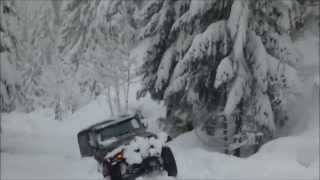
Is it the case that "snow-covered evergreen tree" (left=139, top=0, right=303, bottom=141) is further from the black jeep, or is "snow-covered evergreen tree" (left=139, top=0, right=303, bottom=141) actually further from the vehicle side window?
the black jeep

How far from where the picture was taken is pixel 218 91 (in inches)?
785

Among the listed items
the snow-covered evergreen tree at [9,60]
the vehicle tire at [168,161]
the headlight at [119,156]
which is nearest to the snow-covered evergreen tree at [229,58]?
the vehicle tire at [168,161]

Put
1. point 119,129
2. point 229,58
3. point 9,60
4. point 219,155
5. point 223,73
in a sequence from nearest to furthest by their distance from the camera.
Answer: point 119,129, point 219,155, point 223,73, point 229,58, point 9,60

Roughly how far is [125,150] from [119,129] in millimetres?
1600

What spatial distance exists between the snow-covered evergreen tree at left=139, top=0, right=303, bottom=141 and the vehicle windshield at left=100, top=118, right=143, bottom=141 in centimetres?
330

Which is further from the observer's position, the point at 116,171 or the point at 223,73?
the point at 223,73

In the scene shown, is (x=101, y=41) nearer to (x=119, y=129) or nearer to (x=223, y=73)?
(x=223, y=73)

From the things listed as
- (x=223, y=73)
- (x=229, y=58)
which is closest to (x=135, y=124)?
(x=223, y=73)

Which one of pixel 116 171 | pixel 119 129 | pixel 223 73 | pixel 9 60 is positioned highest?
pixel 223 73

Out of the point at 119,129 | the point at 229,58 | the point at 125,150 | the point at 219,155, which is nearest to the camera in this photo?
the point at 125,150

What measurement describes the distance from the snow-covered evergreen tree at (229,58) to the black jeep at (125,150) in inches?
140

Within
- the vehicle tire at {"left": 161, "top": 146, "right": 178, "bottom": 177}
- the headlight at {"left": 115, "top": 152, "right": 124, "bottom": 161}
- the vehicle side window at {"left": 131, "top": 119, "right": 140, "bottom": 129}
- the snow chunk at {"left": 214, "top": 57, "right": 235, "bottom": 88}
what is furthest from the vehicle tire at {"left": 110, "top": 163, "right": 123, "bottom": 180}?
the snow chunk at {"left": 214, "top": 57, "right": 235, "bottom": 88}

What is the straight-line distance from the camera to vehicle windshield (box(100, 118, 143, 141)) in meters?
16.4

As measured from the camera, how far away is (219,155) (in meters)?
17.5
